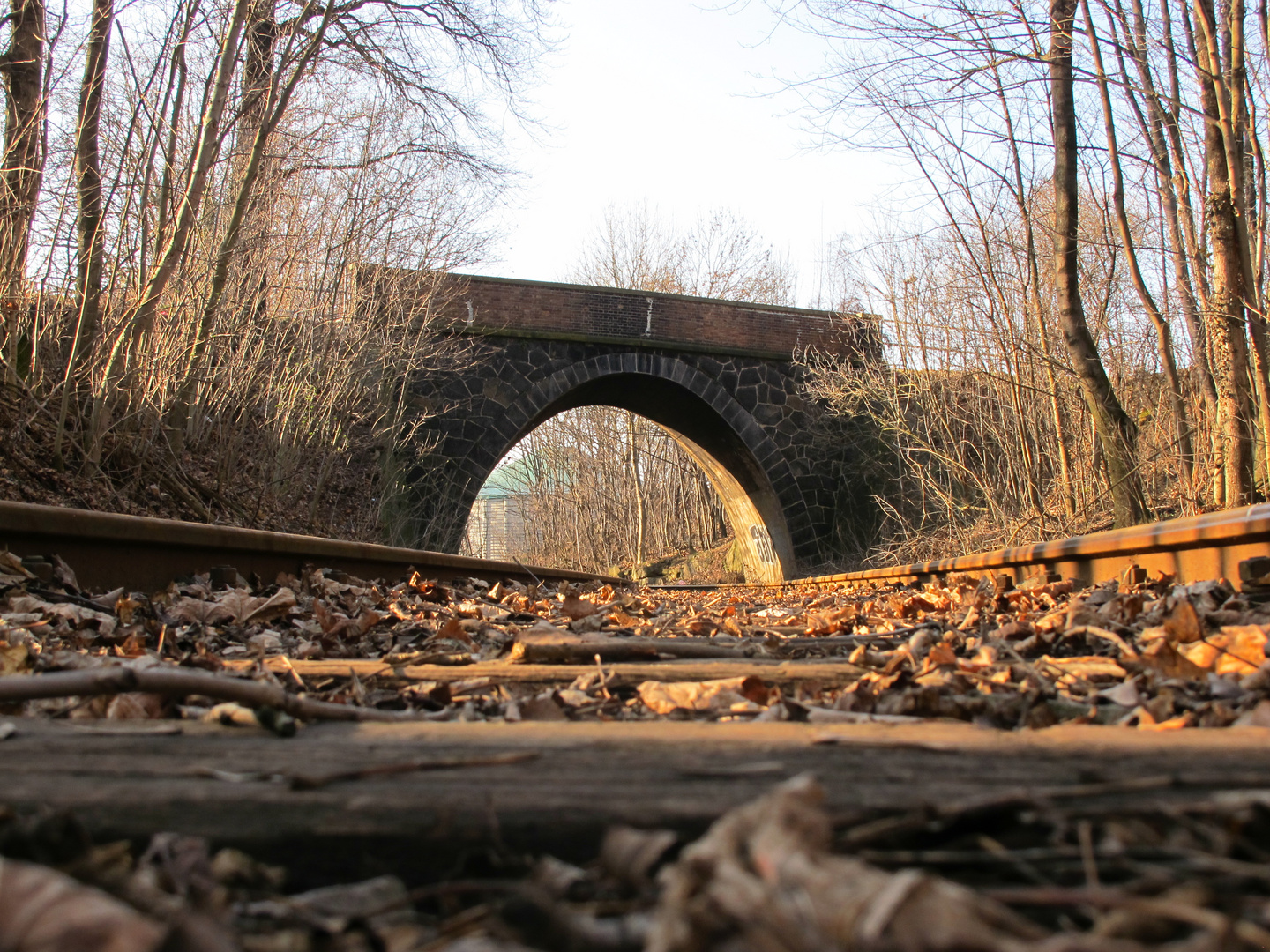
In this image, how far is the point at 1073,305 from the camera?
783 cm

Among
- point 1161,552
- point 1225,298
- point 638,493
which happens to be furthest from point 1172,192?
point 638,493

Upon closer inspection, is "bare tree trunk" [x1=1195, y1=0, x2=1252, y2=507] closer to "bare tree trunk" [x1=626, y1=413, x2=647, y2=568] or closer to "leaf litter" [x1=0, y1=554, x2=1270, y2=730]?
"leaf litter" [x1=0, y1=554, x2=1270, y2=730]

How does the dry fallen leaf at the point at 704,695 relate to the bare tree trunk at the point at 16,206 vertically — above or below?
below

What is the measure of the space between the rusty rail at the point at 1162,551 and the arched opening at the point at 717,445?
1348 cm

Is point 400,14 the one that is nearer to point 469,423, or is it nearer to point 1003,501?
point 469,423

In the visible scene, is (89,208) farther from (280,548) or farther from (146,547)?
(146,547)

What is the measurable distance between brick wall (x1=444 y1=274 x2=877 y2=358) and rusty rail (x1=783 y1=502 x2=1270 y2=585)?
12541mm

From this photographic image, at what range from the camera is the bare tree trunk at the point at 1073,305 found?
7465 mm

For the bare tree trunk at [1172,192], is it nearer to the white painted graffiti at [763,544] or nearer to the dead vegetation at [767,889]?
the dead vegetation at [767,889]

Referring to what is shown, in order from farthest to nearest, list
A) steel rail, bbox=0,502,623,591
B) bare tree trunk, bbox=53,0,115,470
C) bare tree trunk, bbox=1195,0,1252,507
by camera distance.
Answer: bare tree trunk, bbox=1195,0,1252,507, bare tree trunk, bbox=53,0,115,470, steel rail, bbox=0,502,623,591

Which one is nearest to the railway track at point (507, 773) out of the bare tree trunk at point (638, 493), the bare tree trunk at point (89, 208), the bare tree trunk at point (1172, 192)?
the bare tree trunk at point (89, 208)

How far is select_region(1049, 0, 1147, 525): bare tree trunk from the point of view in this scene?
24.5ft

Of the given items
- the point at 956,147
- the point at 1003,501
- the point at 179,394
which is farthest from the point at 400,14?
the point at 1003,501

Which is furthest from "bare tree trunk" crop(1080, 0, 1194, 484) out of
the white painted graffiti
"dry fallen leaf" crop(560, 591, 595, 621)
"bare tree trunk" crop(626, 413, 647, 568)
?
"bare tree trunk" crop(626, 413, 647, 568)
